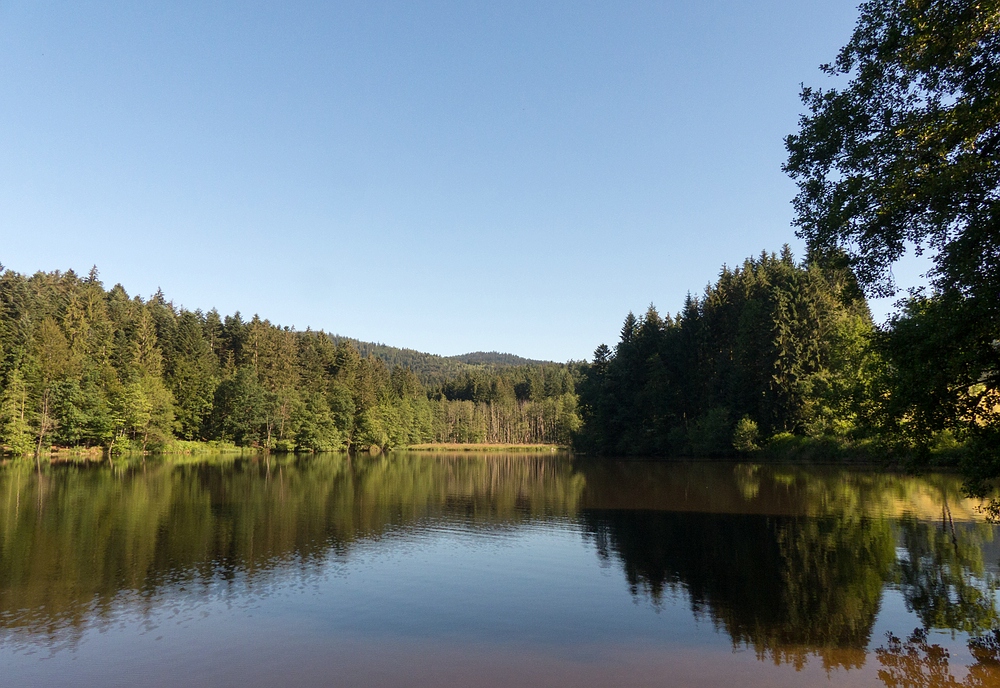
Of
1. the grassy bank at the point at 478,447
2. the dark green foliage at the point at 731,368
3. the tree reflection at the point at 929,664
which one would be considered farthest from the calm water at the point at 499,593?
the grassy bank at the point at 478,447

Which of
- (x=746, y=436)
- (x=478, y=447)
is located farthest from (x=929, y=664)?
(x=478, y=447)

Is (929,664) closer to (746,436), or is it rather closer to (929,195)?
(929,195)

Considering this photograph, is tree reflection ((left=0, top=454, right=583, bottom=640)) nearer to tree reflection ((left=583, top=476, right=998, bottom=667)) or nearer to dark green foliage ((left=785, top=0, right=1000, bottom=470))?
tree reflection ((left=583, top=476, right=998, bottom=667))

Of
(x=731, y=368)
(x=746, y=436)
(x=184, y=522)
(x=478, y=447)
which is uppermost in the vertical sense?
(x=731, y=368)

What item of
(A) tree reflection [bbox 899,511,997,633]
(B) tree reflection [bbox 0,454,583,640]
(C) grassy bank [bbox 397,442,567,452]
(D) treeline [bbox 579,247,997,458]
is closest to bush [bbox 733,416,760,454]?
(D) treeline [bbox 579,247,997,458]

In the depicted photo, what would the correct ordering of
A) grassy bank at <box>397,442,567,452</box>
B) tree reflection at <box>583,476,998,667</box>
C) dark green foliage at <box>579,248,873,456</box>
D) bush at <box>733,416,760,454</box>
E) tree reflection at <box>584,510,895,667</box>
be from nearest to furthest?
tree reflection at <box>584,510,895,667</box> < tree reflection at <box>583,476,998,667</box> < dark green foliage at <box>579,248,873,456</box> < bush at <box>733,416,760,454</box> < grassy bank at <box>397,442,567,452</box>

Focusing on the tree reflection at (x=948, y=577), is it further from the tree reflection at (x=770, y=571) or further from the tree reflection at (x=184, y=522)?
the tree reflection at (x=184, y=522)

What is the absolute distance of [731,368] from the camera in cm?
7775

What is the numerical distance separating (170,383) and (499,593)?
91.9 metres

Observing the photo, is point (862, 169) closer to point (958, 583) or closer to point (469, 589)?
point (958, 583)

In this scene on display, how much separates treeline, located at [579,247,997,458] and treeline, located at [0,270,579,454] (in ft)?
143

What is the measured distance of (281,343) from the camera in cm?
11538

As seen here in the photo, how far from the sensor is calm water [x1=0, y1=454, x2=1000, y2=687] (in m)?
12.6

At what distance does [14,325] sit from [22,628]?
8244 centimetres
